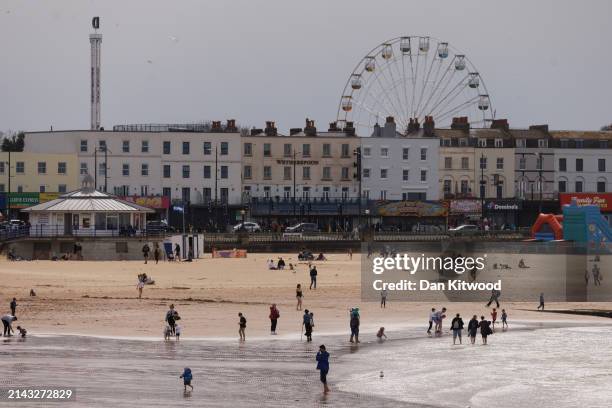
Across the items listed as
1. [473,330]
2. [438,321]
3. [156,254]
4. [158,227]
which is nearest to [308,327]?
[473,330]

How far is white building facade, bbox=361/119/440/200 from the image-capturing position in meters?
107

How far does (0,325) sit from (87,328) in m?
2.94

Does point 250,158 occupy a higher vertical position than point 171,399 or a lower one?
higher

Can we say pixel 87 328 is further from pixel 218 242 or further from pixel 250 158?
pixel 250 158

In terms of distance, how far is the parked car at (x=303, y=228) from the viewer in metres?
97.6

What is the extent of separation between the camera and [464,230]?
9862cm

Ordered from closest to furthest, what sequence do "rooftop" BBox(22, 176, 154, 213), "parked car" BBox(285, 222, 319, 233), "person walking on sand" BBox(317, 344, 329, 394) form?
"person walking on sand" BBox(317, 344, 329, 394) → "rooftop" BBox(22, 176, 154, 213) → "parked car" BBox(285, 222, 319, 233)

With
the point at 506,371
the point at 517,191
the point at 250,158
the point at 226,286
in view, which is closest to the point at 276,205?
the point at 250,158

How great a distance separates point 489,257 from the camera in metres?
84.9

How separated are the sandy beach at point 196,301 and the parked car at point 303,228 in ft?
73.0

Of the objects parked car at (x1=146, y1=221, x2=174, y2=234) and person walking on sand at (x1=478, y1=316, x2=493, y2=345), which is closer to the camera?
person walking on sand at (x1=478, y1=316, x2=493, y2=345)

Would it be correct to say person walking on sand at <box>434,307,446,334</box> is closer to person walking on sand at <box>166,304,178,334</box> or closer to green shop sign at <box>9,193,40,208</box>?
person walking on sand at <box>166,304,178,334</box>

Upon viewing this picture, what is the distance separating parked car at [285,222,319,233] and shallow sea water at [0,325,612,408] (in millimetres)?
51442

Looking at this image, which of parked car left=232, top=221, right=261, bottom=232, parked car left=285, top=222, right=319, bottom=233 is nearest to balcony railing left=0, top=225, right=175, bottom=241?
parked car left=232, top=221, right=261, bottom=232
